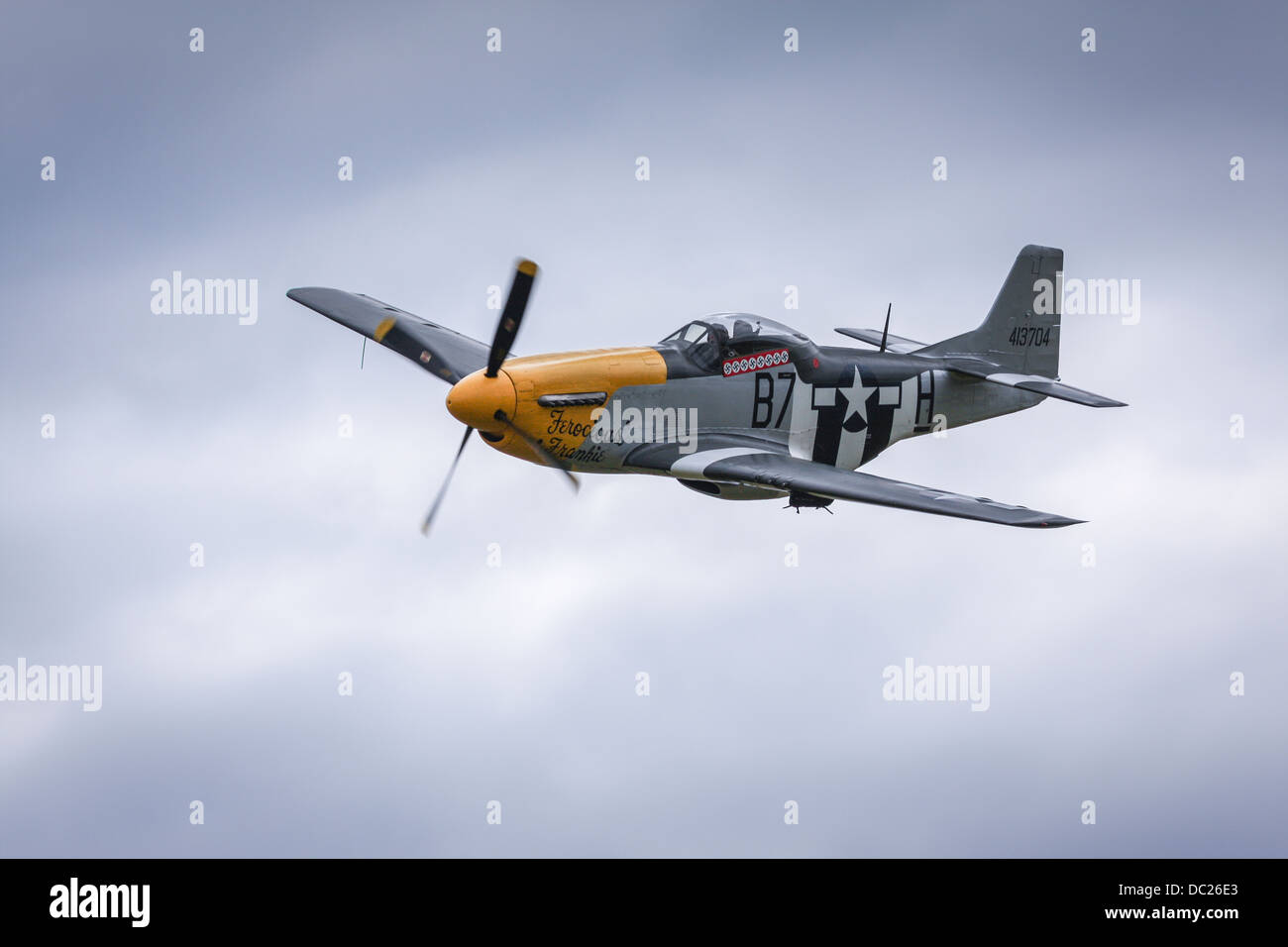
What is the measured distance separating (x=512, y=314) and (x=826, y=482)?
178 inches

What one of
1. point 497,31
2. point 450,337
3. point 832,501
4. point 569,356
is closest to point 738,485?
point 832,501

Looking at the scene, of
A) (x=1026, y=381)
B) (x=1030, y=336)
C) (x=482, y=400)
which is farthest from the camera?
(x=1030, y=336)

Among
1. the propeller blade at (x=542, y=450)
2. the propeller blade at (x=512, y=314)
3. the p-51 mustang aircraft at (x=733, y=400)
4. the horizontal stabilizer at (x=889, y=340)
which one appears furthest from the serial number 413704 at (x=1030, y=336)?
the propeller blade at (x=512, y=314)

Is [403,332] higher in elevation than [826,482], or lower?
higher

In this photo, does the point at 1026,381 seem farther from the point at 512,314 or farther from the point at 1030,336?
the point at 512,314

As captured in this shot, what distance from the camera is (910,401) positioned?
24.0 m

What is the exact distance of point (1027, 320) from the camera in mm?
25719

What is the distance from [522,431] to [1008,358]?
8796mm

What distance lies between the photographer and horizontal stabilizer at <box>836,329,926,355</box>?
82.2 feet

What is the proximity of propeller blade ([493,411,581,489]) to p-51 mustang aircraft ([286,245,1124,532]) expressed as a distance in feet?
0.06

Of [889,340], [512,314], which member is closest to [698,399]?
[512,314]

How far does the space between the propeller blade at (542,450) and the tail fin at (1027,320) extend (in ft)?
25.2

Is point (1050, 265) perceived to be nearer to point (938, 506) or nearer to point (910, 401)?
point (910, 401)

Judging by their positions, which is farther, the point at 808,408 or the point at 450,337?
the point at 450,337
